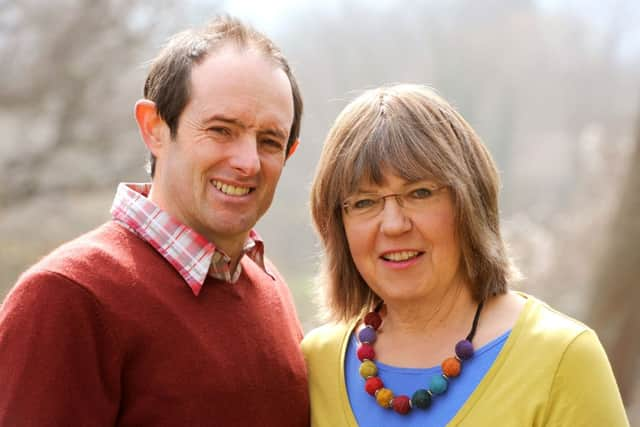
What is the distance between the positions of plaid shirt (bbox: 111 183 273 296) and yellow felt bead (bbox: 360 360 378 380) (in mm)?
453

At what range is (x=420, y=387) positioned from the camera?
2.20m

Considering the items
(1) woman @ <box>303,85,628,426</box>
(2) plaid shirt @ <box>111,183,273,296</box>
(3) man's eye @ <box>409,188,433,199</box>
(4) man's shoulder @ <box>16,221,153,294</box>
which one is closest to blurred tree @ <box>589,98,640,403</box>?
(1) woman @ <box>303,85,628,426</box>

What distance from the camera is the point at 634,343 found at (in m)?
5.99

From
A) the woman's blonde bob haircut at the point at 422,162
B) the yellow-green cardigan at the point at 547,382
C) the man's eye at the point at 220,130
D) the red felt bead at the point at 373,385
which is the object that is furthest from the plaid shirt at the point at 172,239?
the yellow-green cardigan at the point at 547,382

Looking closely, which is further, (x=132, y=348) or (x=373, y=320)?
(x=373, y=320)

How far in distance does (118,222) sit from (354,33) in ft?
33.9

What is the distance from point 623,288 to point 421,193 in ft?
13.9

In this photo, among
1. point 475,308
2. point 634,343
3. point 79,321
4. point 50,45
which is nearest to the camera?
point 79,321

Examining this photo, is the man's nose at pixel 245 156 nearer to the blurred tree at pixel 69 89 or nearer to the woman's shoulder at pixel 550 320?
the woman's shoulder at pixel 550 320

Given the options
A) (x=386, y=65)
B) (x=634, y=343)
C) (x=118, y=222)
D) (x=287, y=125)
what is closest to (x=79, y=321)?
(x=118, y=222)

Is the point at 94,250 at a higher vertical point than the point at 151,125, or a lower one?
lower

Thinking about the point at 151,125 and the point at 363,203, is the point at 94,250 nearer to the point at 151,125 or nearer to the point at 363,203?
the point at 151,125

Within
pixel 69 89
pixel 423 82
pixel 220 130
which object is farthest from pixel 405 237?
pixel 69 89

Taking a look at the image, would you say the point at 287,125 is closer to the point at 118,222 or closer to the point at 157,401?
the point at 118,222
